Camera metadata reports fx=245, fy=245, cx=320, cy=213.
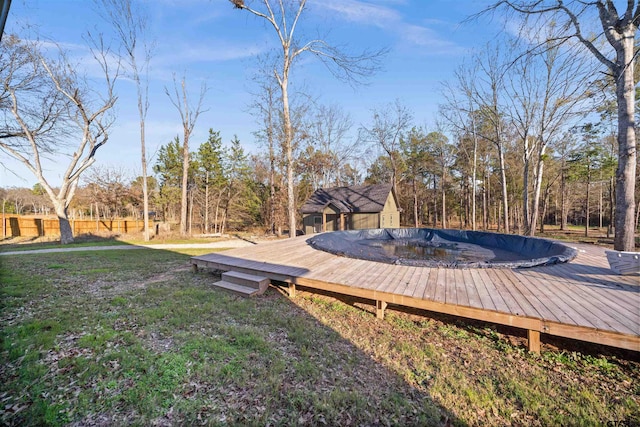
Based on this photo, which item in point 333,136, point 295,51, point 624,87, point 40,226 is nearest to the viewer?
point 624,87

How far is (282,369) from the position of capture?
230 cm

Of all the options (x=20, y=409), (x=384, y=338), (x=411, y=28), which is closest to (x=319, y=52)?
(x=411, y=28)

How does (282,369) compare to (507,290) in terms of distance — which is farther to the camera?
(507,290)

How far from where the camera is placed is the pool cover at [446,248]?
431cm

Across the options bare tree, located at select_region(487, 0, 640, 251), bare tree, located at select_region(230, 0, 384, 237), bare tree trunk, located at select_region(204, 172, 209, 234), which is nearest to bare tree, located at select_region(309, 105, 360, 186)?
bare tree trunk, located at select_region(204, 172, 209, 234)

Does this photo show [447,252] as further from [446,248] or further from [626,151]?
[626,151]

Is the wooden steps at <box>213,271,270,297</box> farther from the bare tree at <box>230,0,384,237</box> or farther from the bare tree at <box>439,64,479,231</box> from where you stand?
the bare tree at <box>439,64,479,231</box>

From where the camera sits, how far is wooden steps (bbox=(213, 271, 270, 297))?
415 cm

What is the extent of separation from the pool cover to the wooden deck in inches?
7.2

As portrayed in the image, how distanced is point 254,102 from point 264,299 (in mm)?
13592

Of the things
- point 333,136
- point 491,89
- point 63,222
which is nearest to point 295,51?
point 491,89

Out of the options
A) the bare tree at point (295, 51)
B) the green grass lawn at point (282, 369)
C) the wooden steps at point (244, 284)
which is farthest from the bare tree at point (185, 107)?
the green grass lawn at point (282, 369)

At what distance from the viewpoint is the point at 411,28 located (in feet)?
27.0

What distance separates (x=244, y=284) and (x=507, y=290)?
12.9 feet
